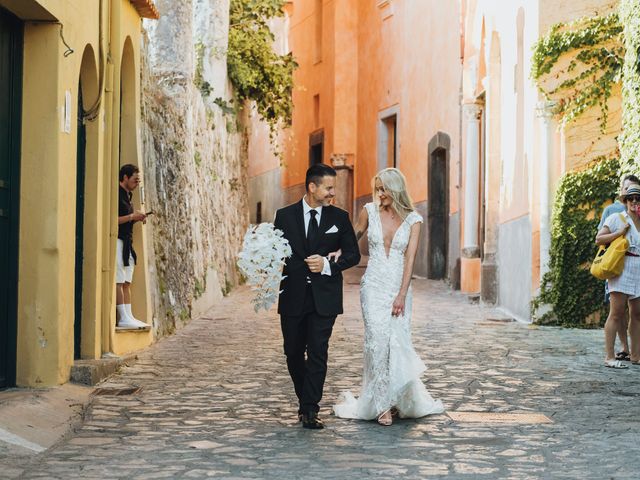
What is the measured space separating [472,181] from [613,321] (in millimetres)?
10498

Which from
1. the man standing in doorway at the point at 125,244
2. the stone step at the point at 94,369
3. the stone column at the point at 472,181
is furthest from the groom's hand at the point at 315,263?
the stone column at the point at 472,181

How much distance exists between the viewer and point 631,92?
13961 millimetres

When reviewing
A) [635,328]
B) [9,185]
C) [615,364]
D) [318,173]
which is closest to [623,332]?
[635,328]

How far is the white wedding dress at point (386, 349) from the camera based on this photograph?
8.18 meters

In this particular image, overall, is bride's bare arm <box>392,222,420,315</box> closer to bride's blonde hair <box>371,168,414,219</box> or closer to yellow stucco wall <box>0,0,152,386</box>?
bride's blonde hair <box>371,168,414,219</box>

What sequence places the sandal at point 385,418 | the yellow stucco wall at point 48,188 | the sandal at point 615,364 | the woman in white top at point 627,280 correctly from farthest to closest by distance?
the woman in white top at point 627,280, the sandal at point 615,364, the yellow stucco wall at point 48,188, the sandal at point 385,418

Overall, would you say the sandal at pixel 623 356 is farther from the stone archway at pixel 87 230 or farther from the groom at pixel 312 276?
the stone archway at pixel 87 230

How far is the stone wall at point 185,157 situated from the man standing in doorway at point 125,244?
1.41 metres

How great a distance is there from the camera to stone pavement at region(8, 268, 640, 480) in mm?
6324

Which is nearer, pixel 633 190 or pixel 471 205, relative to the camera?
pixel 633 190

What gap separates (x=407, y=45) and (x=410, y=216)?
62.7 feet

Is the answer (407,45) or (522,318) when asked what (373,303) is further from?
(407,45)

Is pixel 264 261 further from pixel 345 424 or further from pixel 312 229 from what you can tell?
pixel 345 424

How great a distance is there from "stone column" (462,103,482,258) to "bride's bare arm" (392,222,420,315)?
1308cm
